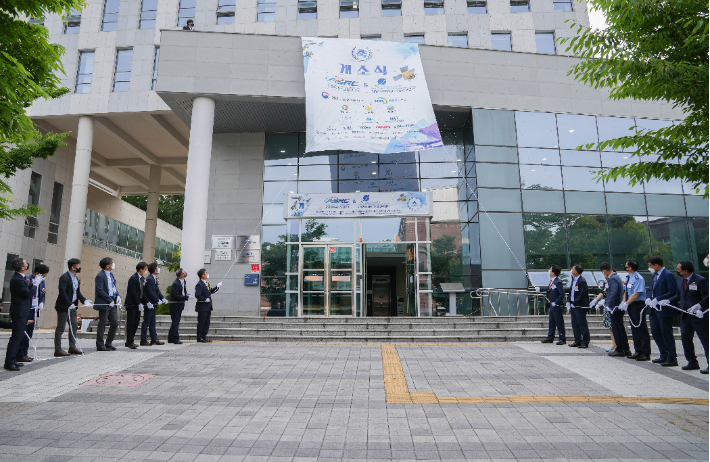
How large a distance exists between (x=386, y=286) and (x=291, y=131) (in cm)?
766

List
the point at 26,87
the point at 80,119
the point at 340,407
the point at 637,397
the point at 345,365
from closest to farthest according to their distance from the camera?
the point at 340,407, the point at 637,397, the point at 26,87, the point at 345,365, the point at 80,119

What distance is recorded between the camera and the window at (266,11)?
2150 cm

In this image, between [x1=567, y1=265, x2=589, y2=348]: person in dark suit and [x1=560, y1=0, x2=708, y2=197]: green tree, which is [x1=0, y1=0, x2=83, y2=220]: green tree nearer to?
[x1=560, y1=0, x2=708, y2=197]: green tree

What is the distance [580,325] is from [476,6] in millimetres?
17356

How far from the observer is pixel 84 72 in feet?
74.2

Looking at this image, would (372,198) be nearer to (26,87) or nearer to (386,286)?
(386,286)

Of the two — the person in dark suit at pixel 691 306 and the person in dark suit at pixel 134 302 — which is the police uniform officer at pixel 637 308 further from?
the person in dark suit at pixel 134 302

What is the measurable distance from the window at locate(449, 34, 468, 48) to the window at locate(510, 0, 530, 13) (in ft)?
8.35

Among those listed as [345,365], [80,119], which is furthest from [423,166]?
[80,119]

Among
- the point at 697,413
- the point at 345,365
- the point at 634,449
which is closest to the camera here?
the point at 634,449

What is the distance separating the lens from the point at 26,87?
6172 millimetres

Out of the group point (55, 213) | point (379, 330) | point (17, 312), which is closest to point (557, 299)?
point (379, 330)

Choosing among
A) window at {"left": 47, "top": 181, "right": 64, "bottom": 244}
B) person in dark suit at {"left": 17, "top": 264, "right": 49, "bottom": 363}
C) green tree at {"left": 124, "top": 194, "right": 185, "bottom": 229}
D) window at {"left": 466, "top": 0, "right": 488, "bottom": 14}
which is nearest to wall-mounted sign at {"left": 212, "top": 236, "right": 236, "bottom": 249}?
person in dark suit at {"left": 17, "top": 264, "right": 49, "bottom": 363}

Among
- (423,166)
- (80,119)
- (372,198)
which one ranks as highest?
(80,119)
